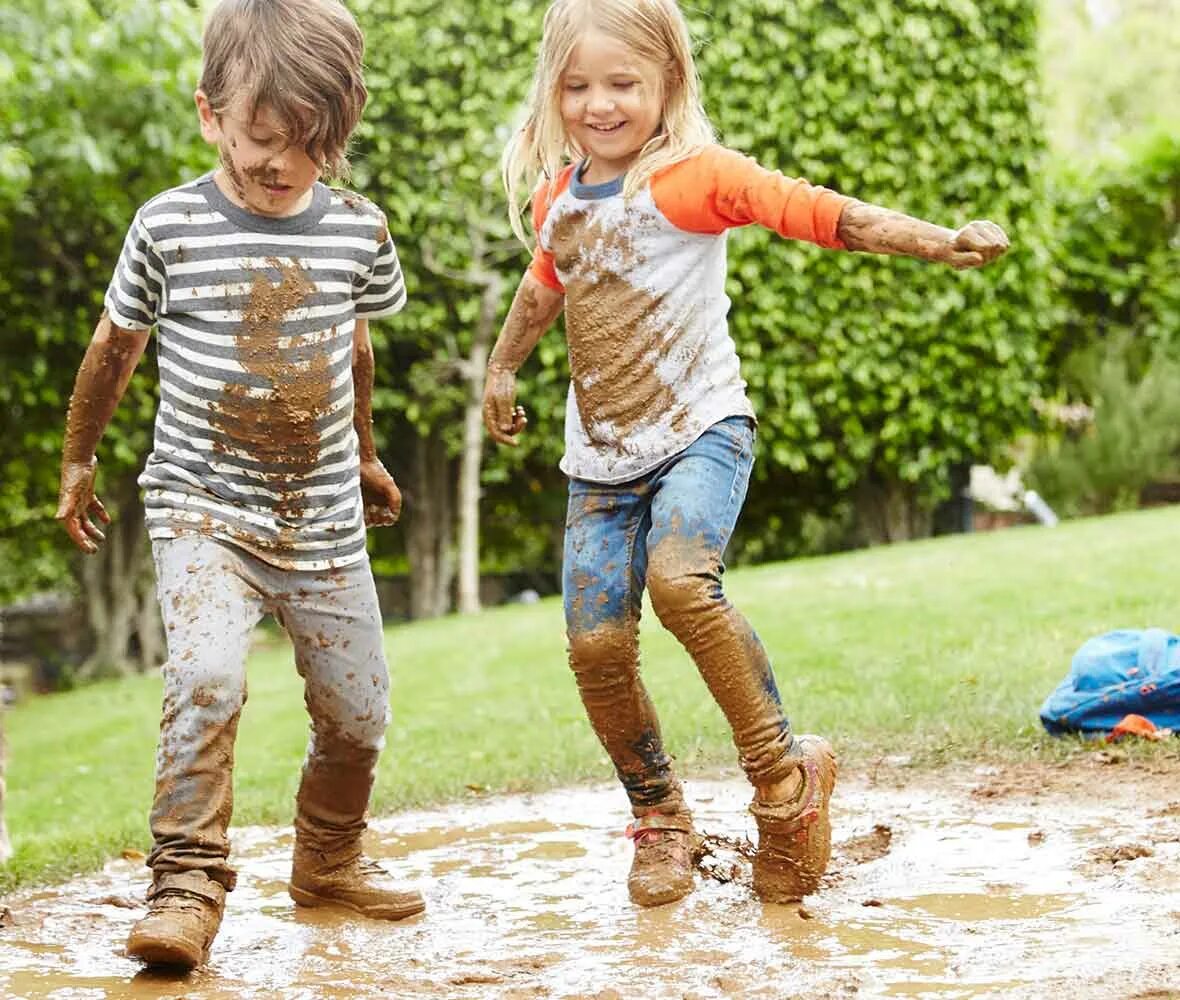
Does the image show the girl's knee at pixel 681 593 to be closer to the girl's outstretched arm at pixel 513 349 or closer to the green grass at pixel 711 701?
the girl's outstretched arm at pixel 513 349

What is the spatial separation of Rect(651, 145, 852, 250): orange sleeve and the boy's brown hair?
2.24 feet

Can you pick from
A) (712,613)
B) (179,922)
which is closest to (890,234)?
(712,613)

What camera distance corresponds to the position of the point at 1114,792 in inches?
158

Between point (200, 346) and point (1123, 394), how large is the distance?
8.63m

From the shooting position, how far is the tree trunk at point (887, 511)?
11133mm

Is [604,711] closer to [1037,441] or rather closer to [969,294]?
[969,294]

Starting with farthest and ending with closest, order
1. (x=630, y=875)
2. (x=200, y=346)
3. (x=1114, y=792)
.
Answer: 1. (x=1114, y=792)
2. (x=630, y=875)
3. (x=200, y=346)

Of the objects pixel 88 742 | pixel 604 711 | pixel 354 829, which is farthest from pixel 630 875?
pixel 88 742

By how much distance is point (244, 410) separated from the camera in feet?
10.5

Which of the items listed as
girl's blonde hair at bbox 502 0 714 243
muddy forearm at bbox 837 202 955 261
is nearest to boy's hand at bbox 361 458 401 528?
girl's blonde hair at bbox 502 0 714 243

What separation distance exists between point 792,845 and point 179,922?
120 centimetres

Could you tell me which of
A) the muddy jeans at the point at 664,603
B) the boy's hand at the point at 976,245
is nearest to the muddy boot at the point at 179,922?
the muddy jeans at the point at 664,603

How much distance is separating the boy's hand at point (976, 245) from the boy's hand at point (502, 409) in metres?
1.14

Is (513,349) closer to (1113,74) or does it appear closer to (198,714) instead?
(198,714)
